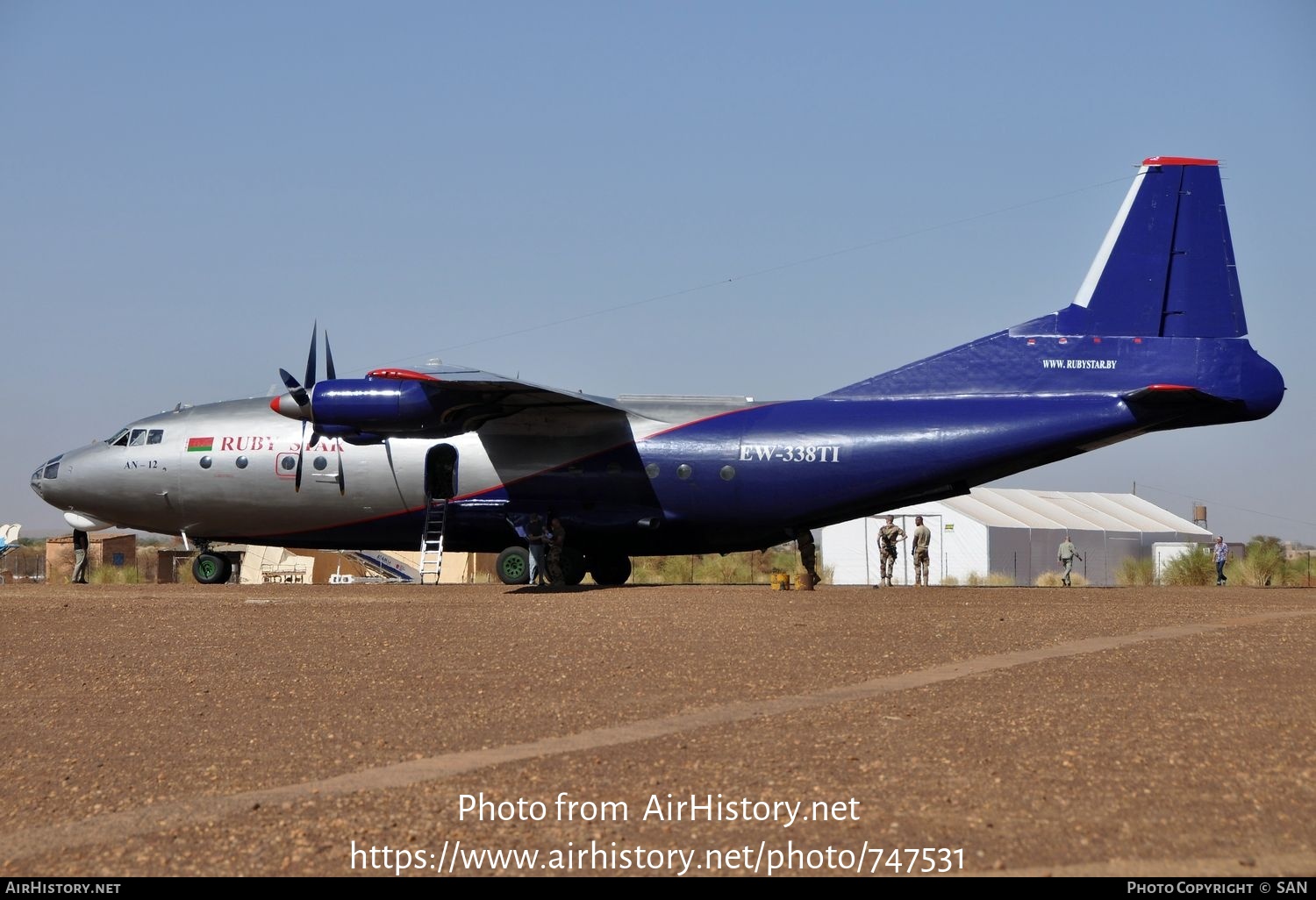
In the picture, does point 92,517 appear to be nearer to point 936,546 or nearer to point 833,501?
point 833,501

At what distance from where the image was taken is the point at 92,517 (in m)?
29.5

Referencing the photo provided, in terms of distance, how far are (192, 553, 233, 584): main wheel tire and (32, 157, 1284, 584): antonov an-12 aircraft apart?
0.13 m

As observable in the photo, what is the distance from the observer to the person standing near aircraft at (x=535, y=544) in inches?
993

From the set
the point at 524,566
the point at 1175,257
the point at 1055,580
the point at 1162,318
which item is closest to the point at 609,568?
the point at 524,566

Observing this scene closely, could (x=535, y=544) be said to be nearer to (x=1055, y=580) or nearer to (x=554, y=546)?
(x=554, y=546)

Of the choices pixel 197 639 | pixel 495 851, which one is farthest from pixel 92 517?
pixel 495 851

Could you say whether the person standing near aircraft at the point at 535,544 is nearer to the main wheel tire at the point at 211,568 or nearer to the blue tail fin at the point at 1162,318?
the main wheel tire at the point at 211,568

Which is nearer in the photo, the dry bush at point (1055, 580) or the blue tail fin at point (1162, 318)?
the blue tail fin at point (1162, 318)

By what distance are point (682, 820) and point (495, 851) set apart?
1.06 metres

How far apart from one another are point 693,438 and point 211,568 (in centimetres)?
1216

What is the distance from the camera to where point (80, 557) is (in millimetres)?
31781

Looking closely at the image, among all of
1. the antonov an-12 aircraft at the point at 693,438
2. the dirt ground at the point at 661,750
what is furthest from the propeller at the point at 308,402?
A: the dirt ground at the point at 661,750

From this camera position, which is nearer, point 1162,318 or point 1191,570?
point 1162,318

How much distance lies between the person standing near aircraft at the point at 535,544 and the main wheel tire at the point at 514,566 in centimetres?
125
